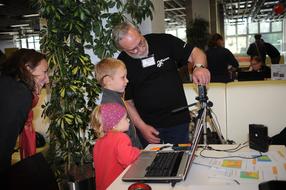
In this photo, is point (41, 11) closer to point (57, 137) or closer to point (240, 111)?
point (57, 137)

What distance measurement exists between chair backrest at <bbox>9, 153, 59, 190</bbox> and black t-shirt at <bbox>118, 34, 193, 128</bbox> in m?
1.19

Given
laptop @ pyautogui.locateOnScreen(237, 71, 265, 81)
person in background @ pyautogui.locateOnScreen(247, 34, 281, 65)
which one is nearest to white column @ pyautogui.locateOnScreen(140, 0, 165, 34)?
laptop @ pyautogui.locateOnScreen(237, 71, 265, 81)

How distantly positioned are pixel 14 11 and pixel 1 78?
11.2 metres

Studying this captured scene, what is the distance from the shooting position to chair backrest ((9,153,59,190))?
1.22m

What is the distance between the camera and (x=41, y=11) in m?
2.92

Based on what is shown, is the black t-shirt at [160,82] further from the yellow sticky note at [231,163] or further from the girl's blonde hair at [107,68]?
the yellow sticky note at [231,163]

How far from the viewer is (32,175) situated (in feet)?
4.28

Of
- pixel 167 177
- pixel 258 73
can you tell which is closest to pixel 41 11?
pixel 167 177

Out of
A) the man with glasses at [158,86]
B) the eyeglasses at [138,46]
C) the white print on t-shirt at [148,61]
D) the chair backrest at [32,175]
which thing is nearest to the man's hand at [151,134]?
the man with glasses at [158,86]

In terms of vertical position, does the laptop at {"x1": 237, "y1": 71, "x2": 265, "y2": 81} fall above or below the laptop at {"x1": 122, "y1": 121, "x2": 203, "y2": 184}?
above

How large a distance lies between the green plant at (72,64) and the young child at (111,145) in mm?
1181

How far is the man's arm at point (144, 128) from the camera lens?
239cm

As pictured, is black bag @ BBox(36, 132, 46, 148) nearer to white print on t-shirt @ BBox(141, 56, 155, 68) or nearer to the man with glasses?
the man with glasses

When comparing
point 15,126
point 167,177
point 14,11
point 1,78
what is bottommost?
point 167,177
